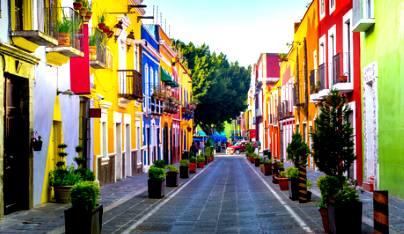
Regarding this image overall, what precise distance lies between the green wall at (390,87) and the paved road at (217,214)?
2.24m

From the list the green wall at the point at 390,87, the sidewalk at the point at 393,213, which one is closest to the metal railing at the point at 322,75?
the green wall at the point at 390,87

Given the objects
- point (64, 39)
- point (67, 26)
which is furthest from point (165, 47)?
point (64, 39)

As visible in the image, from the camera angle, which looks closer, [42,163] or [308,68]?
[42,163]

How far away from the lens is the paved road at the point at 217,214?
9.81 metres


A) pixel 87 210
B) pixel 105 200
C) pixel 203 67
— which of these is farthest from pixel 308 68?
pixel 203 67

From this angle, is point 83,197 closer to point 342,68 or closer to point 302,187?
point 302,187

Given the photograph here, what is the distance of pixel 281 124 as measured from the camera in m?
42.5

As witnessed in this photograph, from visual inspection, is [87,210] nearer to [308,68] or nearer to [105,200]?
[105,200]

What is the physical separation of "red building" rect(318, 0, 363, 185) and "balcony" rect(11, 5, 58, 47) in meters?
Answer: 8.36

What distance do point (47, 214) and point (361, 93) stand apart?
422 inches

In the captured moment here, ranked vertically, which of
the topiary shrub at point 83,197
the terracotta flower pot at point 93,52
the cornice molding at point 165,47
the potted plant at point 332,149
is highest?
the cornice molding at point 165,47

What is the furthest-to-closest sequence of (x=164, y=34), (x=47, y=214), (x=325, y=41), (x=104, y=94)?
(x=164, y=34)
(x=325, y=41)
(x=104, y=94)
(x=47, y=214)

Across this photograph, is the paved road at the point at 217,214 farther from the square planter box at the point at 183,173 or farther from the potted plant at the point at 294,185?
the square planter box at the point at 183,173

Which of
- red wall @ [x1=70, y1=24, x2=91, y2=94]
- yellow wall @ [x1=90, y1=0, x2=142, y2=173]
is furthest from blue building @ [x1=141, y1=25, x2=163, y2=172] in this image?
red wall @ [x1=70, y1=24, x2=91, y2=94]
